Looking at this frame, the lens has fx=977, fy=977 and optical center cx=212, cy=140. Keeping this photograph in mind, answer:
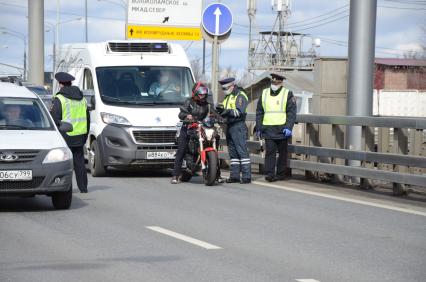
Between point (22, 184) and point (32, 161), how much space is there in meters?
0.31

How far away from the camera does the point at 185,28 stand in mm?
29344

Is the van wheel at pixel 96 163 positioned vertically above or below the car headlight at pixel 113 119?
below

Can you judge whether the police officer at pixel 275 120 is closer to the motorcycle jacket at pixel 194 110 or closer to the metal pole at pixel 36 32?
the motorcycle jacket at pixel 194 110

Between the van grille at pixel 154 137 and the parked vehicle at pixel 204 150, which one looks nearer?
the parked vehicle at pixel 204 150

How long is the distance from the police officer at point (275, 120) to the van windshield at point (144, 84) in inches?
80.1

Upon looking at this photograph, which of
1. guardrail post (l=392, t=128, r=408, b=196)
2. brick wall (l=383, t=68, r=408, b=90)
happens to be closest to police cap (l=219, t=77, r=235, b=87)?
guardrail post (l=392, t=128, r=408, b=196)

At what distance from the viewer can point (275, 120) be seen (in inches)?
655

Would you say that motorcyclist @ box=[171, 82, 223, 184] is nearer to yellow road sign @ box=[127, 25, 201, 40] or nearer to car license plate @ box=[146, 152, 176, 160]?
car license plate @ box=[146, 152, 176, 160]

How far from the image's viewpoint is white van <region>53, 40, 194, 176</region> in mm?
17344

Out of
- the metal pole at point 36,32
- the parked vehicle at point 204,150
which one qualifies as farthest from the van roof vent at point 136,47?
the metal pole at point 36,32

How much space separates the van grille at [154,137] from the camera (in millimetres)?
17359

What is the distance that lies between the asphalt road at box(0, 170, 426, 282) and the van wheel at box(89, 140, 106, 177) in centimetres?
242

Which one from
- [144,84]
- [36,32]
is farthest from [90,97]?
[36,32]

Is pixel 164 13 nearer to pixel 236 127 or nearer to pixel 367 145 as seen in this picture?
pixel 236 127
